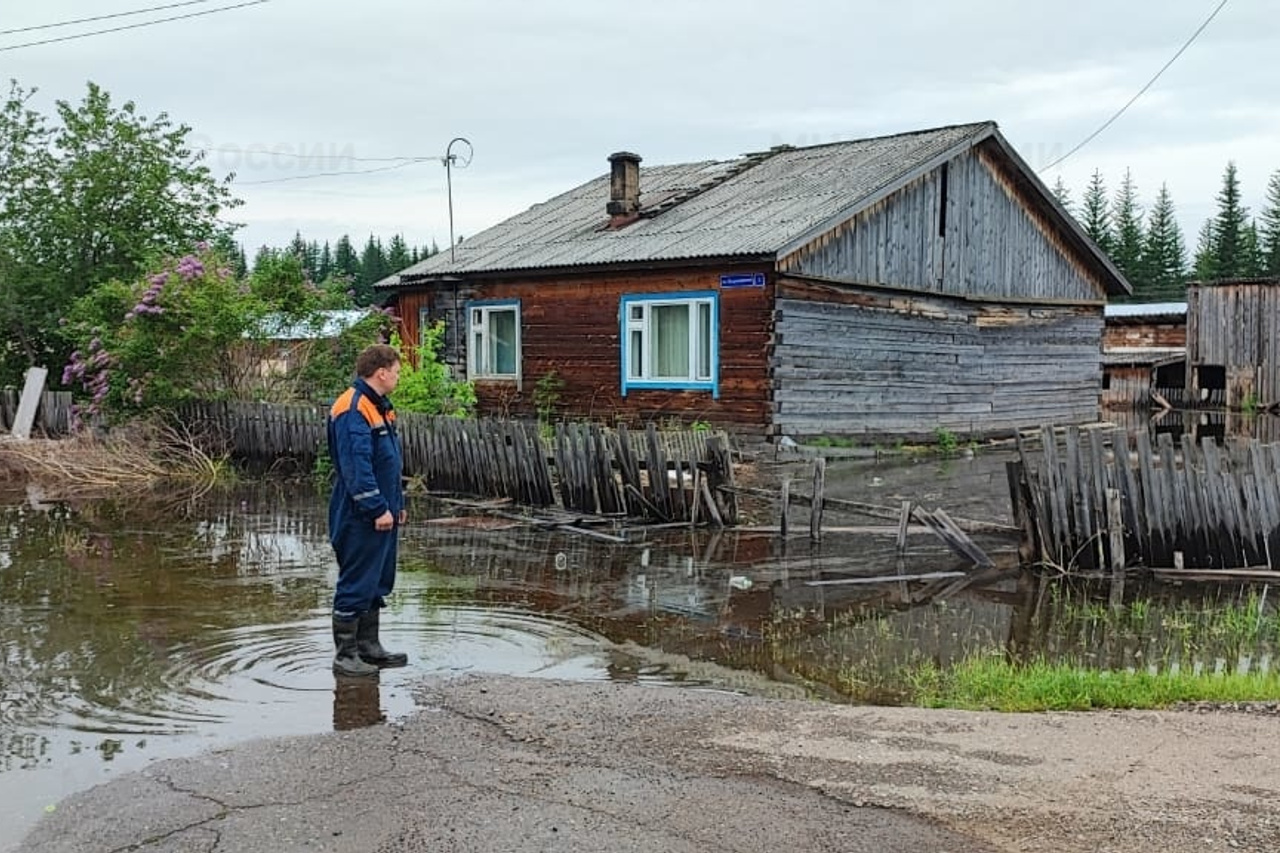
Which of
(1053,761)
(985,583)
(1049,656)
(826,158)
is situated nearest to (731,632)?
(1049,656)

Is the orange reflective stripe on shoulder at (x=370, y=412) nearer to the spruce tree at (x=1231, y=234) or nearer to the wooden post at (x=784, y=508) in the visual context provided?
the wooden post at (x=784, y=508)

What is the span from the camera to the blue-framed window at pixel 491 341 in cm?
2109

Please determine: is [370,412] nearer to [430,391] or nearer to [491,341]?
[430,391]

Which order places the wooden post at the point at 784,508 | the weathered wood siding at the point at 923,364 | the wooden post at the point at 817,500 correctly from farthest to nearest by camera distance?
1. the weathered wood siding at the point at 923,364
2. the wooden post at the point at 784,508
3. the wooden post at the point at 817,500

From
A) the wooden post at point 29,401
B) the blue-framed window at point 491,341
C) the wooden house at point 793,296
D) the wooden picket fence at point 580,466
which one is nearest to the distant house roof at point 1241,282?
the wooden house at point 793,296

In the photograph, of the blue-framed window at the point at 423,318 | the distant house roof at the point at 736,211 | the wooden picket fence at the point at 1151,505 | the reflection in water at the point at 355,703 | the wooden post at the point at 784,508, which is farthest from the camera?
the blue-framed window at the point at 423,318

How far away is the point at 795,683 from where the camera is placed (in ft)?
21.1

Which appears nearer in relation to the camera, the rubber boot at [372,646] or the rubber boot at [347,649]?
the rubber boot at [347,649]

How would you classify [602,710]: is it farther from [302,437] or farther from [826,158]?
[826,158]

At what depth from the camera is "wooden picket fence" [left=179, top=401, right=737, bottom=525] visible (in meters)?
11.9

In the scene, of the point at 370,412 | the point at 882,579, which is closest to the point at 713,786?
the point at 370,412

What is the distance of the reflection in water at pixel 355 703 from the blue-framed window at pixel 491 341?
14877 mm

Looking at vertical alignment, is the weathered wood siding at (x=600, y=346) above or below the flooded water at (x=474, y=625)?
above

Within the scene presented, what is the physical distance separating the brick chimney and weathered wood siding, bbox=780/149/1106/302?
4385 mm
